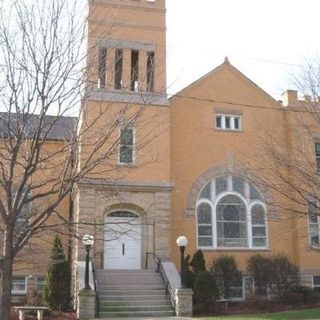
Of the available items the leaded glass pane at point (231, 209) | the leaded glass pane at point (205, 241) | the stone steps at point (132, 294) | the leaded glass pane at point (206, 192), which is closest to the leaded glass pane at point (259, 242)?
the leaded glass pane at point (231, 209)

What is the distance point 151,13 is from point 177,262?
11.4 m

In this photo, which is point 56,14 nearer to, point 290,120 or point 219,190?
point 219,190

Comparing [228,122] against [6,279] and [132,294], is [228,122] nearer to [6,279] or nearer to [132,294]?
[132,294]

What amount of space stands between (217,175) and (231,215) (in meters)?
1.95

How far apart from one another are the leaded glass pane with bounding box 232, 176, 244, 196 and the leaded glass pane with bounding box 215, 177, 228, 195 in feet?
1.28

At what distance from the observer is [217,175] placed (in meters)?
25.9

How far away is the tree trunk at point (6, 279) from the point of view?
35.3 ft

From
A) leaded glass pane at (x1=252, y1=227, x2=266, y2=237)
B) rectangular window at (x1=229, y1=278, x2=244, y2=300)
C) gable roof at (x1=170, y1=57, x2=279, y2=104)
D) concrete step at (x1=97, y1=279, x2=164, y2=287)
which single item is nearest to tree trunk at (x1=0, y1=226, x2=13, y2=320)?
concrete step at (x1=97, y1=279, x2=164, y2=287)

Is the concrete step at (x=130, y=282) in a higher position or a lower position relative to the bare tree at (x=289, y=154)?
lower

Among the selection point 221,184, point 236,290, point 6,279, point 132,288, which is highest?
point 221,184

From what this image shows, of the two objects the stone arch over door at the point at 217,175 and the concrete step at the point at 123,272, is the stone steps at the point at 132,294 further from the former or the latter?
the stone arch over door at the point at 217,175

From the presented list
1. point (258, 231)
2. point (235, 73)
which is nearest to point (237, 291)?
point (258, 231)

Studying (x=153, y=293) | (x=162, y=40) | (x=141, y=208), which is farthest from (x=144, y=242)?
(x=162, y=40)

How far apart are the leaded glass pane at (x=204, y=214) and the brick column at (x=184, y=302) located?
6.06 meters
